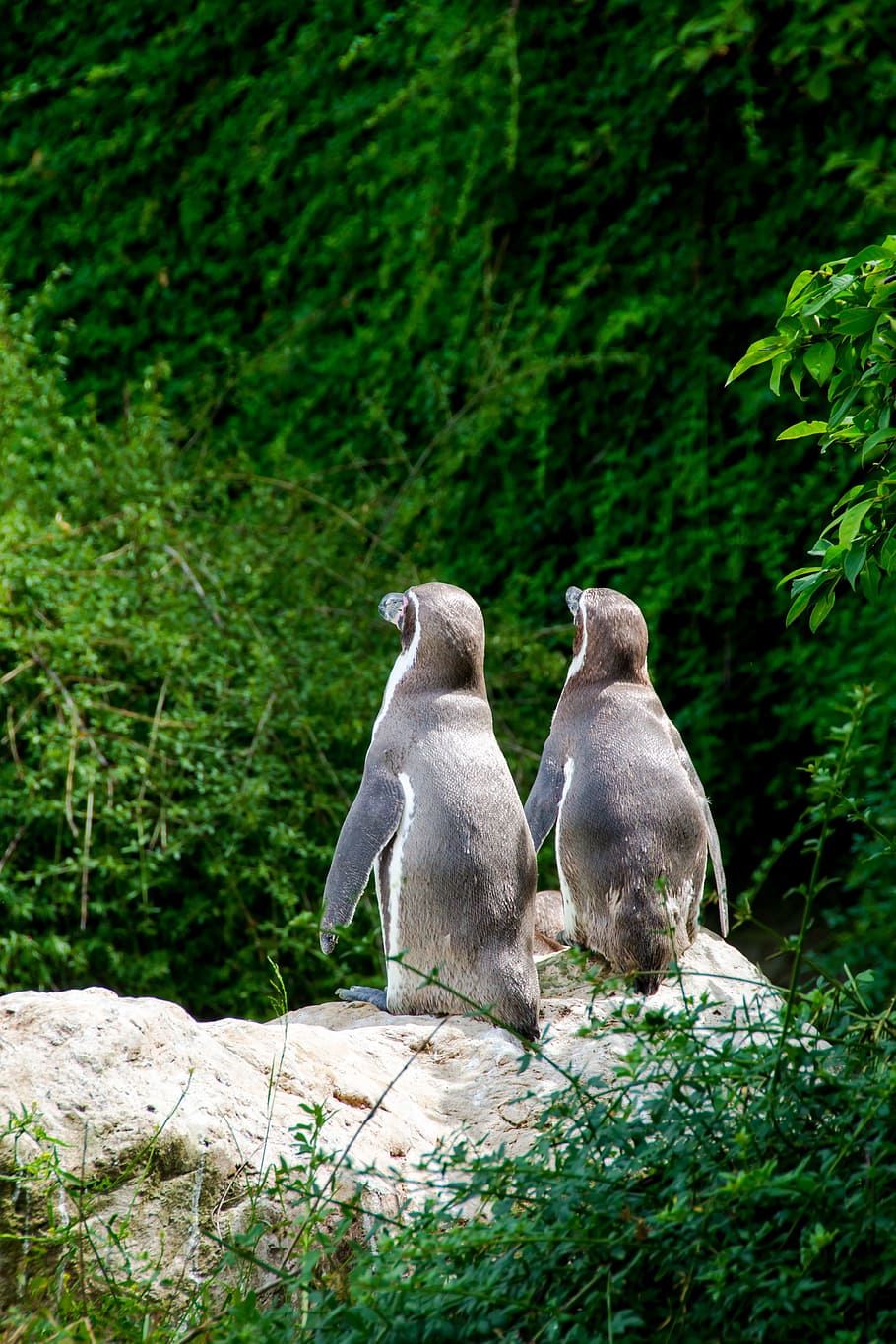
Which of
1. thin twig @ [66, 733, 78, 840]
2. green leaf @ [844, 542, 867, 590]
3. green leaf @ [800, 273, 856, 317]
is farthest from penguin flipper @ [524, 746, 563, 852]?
thin twig @ [66, 733, 78, 840]

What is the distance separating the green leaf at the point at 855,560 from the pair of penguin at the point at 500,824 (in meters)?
1.00

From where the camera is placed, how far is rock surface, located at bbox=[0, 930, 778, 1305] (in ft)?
8.19

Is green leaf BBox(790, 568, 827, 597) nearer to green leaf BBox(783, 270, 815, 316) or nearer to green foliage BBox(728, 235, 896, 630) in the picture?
green foliage BBox(728, 235, 896, 630)

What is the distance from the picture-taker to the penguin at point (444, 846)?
133 inches

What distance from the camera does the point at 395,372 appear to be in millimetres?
7945

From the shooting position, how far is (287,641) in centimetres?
588

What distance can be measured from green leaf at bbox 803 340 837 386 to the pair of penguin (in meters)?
1.26

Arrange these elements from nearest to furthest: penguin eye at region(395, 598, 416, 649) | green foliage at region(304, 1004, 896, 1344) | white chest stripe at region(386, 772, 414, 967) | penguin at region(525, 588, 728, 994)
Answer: green foliage at region(304, 1004, 896, 1344) < white chest stripe at region(386, 772, 414, 967) < penguin at region(525, 588, 728, 994) < penguin eye at region(395, 598, 416, 649)

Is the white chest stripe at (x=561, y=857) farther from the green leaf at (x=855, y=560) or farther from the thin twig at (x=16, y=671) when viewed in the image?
the thin twig at (x=16, y=671)

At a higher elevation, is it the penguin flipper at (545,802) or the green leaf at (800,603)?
the green leaf at (800,603)

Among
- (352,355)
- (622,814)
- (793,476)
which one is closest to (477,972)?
(622,814)

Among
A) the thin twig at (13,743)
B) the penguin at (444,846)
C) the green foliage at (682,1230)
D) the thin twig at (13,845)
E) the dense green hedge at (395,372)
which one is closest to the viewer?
the green foliage at (682,1230)

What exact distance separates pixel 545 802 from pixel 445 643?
0.51 metres

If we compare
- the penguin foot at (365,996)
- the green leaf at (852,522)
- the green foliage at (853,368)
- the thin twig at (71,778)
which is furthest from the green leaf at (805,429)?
the thin twig at (71,778)
